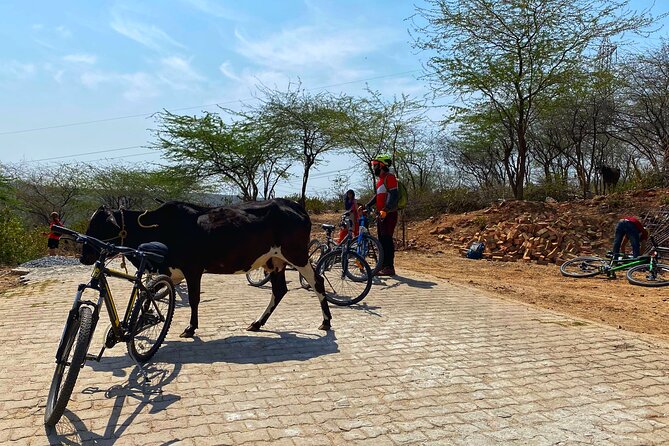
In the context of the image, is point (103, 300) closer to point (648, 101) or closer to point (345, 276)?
point (345, 276)

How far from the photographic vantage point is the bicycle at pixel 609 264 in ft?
34.7

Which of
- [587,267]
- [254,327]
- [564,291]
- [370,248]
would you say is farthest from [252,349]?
[587,267]

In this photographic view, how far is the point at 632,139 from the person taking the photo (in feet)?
87.4

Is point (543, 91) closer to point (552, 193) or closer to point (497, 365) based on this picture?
point (552, 193)

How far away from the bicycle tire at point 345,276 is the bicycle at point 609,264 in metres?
6.07

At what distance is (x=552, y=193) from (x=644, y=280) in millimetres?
13180

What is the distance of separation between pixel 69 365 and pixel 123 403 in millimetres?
525

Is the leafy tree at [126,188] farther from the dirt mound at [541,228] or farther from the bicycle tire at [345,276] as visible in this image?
the bicycle tire at [345,276]

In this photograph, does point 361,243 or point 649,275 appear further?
point 649,275

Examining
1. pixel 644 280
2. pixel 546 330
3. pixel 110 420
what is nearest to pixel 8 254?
pixel 110 420

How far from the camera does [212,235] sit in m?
5.74

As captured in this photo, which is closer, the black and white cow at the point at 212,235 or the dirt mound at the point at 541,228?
the black and white cow at the point at 212,235

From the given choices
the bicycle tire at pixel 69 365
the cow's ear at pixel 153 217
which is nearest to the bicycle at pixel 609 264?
the cow's ear at pixel 153 217

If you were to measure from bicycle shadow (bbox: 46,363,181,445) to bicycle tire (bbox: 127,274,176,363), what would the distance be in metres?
0.17
